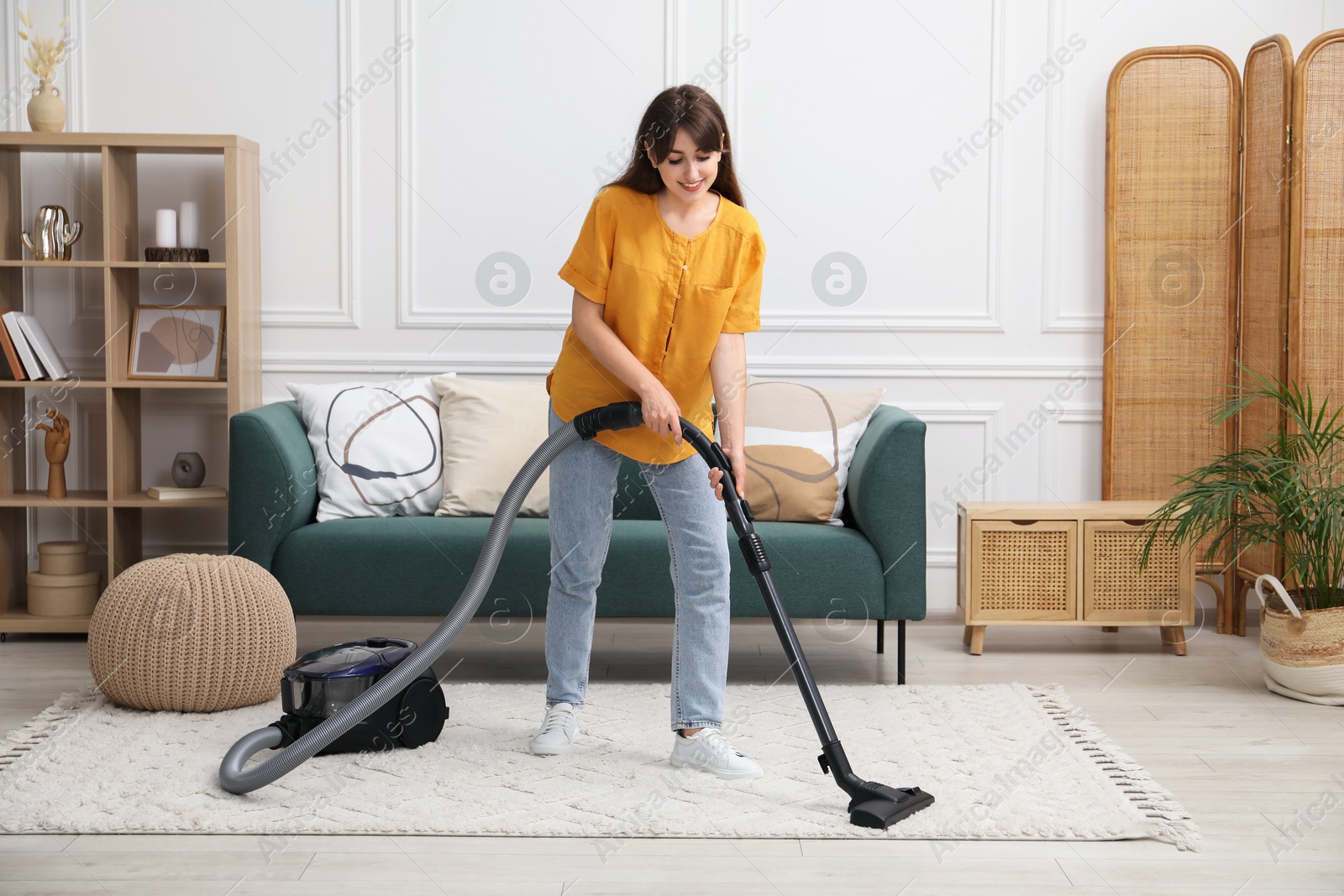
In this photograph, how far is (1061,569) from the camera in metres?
3.27

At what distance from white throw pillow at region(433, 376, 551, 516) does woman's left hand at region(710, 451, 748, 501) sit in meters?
1.03

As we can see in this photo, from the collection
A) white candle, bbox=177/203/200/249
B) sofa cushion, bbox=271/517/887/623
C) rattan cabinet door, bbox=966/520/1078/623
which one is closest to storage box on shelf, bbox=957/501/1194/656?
rattan cabinet door, bbox=966/520/1078/623

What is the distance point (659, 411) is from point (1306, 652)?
1822 millimetres

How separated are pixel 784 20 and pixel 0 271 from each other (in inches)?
99.0

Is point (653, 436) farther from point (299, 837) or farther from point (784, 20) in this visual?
point (784, 20)

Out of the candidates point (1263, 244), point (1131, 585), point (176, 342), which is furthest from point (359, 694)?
point (1263, 244)

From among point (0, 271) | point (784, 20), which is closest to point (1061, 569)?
point (784, 20)

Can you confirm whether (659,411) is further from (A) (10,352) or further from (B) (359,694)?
(A) (10,352)

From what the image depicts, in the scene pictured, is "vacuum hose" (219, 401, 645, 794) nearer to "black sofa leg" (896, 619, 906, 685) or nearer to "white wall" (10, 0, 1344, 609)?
"black sofa leg" (896, 619, 906, 685)

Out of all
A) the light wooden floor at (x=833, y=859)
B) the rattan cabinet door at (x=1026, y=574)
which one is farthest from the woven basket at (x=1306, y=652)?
the rattan cabinet door at (x=1026, y=574)

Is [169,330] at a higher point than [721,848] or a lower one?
higher

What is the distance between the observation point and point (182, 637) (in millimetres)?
2580

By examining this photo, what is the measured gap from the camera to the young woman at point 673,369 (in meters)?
2.06

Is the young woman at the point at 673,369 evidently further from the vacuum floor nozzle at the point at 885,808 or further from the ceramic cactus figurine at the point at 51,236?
the ceramic cactus figurine at the point at 51,236
